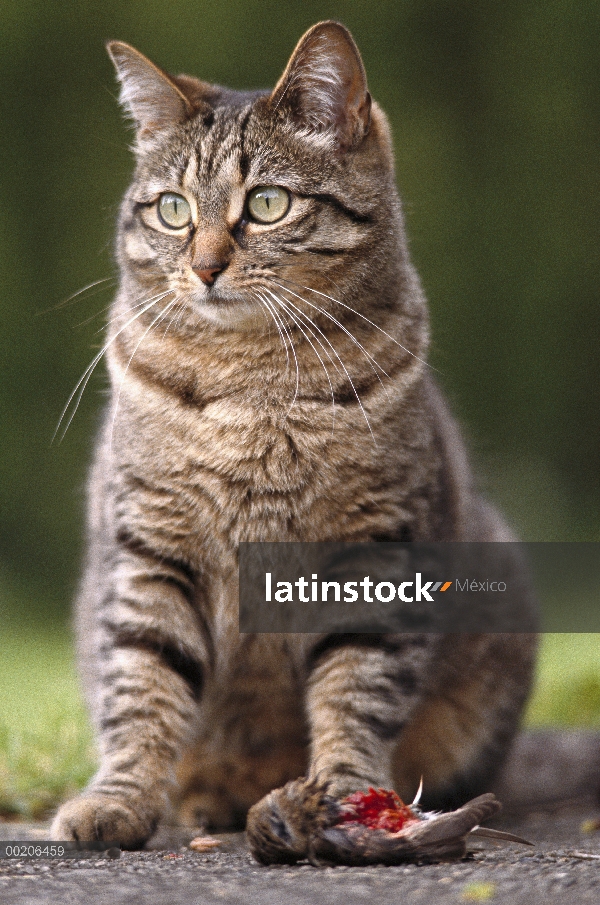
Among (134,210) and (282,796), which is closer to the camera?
(282,796)

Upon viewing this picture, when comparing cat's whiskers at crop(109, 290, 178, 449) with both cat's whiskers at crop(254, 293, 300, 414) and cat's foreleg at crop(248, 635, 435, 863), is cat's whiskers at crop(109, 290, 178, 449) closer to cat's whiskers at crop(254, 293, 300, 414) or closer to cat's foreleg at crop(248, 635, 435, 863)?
cat's whiskers at crop(254, 293, 300, 414)

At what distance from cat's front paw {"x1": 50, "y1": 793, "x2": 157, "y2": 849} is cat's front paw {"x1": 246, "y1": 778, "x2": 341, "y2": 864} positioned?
0.32m

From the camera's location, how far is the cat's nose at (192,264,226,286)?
7.21 feet

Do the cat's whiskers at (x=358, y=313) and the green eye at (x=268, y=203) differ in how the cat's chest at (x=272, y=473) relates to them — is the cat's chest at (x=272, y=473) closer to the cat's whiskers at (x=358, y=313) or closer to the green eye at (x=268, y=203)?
the cat's whiskers at (x=358, y=313)

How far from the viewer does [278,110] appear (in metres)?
2.37

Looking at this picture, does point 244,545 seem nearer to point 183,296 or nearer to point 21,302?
point 183,296

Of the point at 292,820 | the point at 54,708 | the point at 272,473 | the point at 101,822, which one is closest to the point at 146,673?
the point at 101,822

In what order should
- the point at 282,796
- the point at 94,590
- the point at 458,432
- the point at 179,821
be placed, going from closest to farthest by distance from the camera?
1. the point at 282,796
2. the point at 179,821
3. the point at 94,590
4. the point at 458,432

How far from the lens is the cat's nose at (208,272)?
7.21 ft

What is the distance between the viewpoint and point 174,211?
2.37m

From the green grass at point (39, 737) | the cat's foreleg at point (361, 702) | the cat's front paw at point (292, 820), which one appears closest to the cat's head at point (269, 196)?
the cat's foreleg at point (361, 702)

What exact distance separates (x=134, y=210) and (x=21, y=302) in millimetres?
3628

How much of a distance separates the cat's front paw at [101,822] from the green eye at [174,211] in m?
1.16

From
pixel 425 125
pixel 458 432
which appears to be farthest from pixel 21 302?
pixel 458 432
